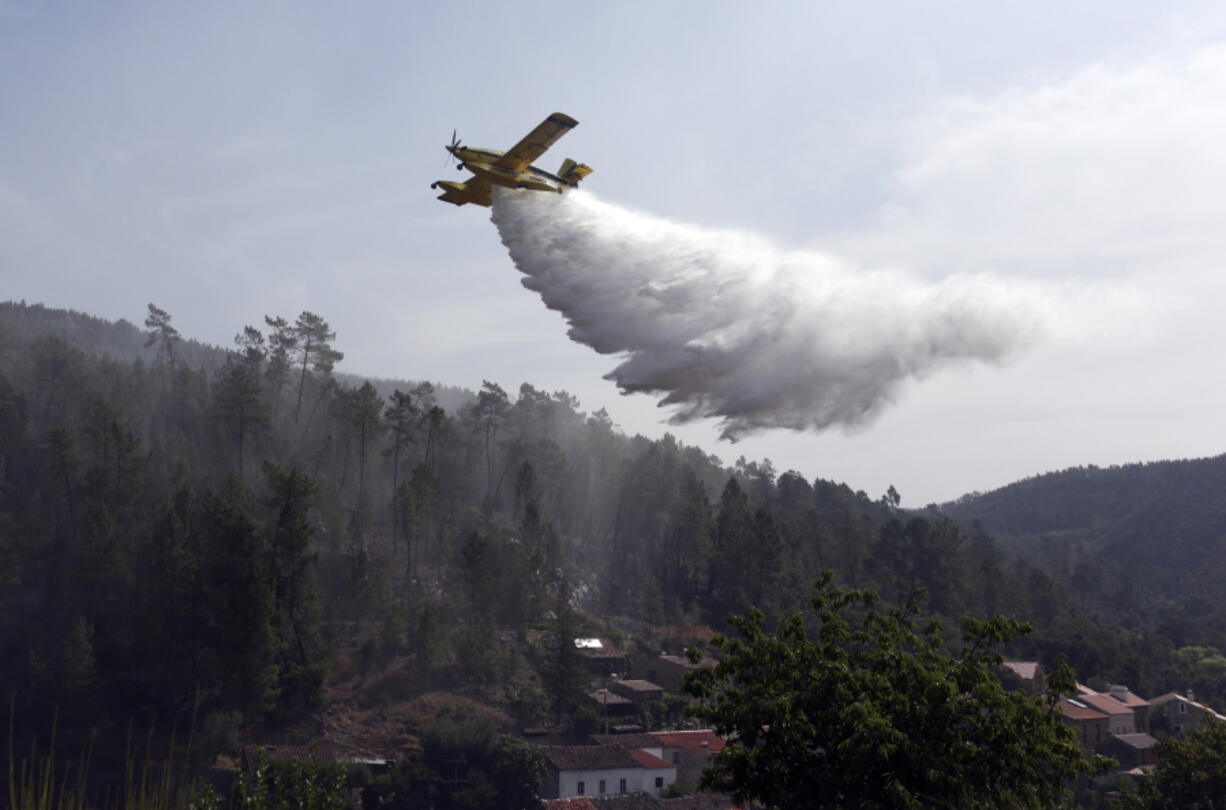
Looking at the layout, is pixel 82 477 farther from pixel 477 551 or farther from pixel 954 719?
pixel 954 719

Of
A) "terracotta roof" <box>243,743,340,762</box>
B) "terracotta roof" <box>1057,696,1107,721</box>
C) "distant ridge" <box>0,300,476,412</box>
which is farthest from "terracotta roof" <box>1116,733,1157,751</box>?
"distant ridge" <box>0,300,476,412</box>

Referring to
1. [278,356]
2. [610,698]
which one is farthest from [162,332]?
[610,698]

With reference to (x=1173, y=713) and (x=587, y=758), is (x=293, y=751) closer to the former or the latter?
(x=587, y=758)

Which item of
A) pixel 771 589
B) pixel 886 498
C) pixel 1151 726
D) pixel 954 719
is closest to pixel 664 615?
pixel 771 589

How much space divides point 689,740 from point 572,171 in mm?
29226

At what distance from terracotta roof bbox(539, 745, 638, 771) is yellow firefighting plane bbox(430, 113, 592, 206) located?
81.1ft

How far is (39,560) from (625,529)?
5215cm

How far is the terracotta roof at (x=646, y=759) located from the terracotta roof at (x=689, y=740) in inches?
56.8

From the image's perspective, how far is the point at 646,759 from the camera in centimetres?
4278

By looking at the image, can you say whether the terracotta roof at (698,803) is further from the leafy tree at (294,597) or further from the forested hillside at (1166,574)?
the forested hillside at (1166,574)

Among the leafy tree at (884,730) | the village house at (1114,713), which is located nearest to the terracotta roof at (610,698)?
the village house at (1114,713)

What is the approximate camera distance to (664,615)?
236ft

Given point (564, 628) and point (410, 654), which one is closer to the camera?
point (564, 628)

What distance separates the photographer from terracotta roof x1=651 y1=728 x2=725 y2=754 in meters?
44.8
